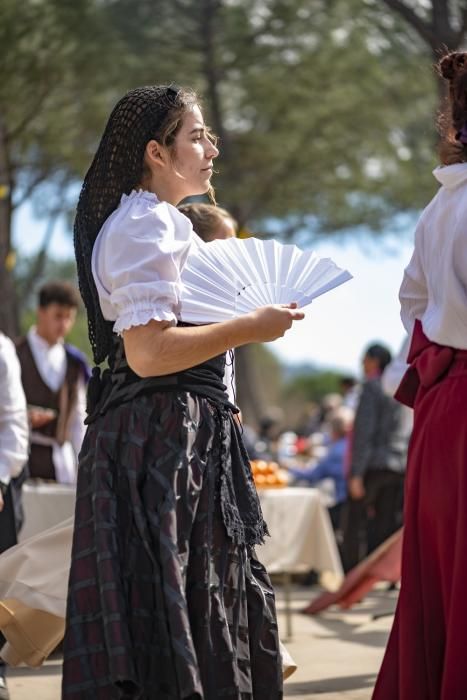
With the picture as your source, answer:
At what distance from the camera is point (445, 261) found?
307 cm

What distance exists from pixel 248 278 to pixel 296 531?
4.77m

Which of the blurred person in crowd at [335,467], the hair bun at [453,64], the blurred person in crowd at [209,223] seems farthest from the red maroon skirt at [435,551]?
the blurred person in crowd at [335,467]

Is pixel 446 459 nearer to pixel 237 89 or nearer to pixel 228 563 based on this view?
pixel 228 563

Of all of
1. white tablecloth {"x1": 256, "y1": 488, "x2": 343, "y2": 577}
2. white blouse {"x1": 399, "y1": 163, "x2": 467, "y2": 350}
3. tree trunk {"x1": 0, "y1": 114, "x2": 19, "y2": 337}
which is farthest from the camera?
tree trunk {"x1": 0, "y1": 114, "x2": 19, "y2": 337}

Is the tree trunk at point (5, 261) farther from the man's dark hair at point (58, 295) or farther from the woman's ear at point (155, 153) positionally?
the woman's ear at point (155, 153)

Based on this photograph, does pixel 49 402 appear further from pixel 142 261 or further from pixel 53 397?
pixel 142 261

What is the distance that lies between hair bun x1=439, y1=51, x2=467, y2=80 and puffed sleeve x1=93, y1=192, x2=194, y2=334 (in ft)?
2.55

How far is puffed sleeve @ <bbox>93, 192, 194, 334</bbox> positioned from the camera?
2824 millimetres

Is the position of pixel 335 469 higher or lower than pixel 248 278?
lower

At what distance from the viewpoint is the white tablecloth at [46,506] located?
228 inches

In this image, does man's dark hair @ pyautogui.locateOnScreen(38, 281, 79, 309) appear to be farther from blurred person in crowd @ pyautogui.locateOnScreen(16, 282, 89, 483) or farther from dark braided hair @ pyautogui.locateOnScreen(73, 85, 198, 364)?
dark braided hair @ pyautogui.locateOnScreen(73, 85, 198, 364)

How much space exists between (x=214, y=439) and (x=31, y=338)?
3.76m

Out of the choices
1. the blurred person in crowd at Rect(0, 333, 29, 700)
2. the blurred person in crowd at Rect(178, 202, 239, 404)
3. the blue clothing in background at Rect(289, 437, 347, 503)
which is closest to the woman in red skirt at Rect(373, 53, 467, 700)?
the blurred person in crowd at Rect(178, 202, 239, 404)

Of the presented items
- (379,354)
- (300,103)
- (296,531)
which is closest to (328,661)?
(296,531)
